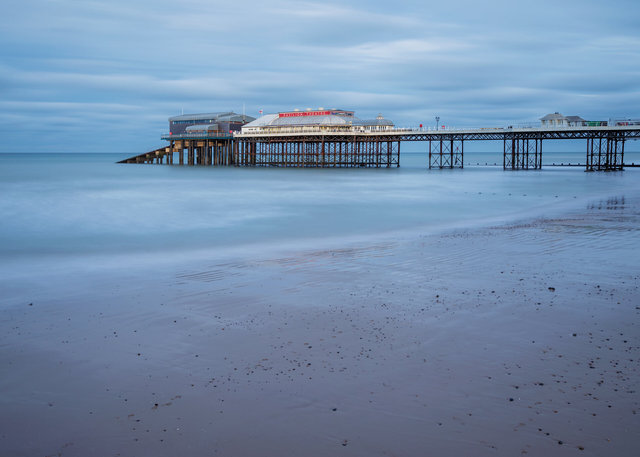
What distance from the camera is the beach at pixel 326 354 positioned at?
5.46 m

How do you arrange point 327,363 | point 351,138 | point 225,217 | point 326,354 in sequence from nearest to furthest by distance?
point 327,363
point 326,354
point 225,217
point 351,138

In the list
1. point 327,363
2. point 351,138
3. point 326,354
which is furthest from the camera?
point 351,138

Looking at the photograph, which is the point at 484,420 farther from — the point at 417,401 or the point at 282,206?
the point at 282,206

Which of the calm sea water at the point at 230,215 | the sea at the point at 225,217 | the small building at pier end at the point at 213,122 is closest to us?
the sea at the point at 225,217

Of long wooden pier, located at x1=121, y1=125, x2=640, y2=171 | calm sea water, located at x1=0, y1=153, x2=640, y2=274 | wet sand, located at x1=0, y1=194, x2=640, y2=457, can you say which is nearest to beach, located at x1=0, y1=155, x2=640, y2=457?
wet sand, located at x1=0, y1=194, x2=640, y2=457

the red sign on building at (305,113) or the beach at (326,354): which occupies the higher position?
the red sign on building at (305,113)

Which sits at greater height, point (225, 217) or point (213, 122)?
point (213, 122)

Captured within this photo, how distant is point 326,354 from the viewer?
733 centimetres

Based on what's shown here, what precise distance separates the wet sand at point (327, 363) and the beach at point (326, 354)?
24 millimetres

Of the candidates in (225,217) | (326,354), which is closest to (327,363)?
(326,354)

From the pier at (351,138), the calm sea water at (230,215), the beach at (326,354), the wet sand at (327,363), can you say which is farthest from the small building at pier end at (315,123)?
the wet sand at (327,363)

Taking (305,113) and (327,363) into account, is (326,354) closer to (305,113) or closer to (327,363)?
(327,363)

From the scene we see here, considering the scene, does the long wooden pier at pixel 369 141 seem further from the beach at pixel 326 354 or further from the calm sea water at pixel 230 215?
the beach at pixel 326 354

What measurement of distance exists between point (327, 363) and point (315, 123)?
7634 centimetres
